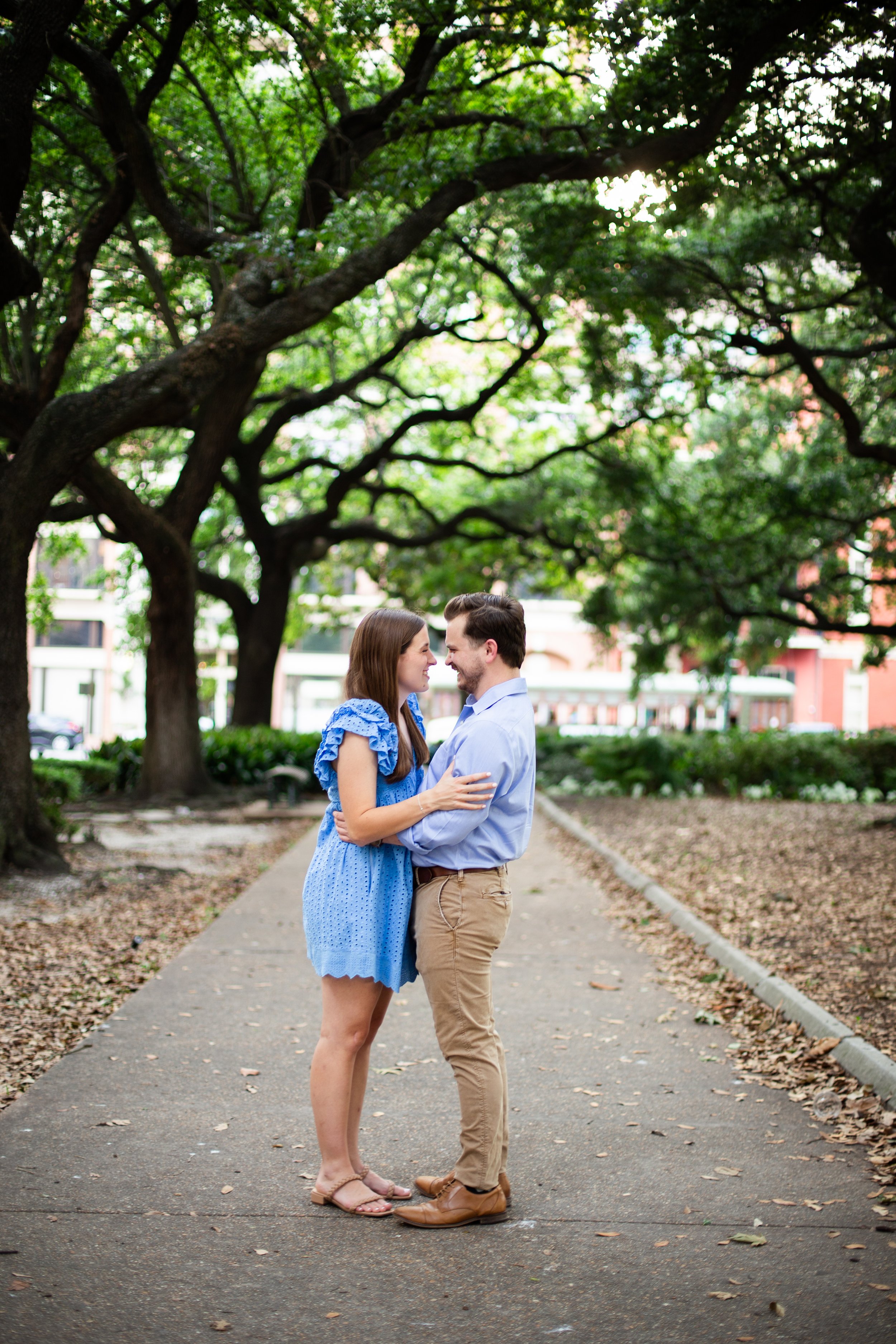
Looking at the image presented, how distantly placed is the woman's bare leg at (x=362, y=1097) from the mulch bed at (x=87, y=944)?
1835 millimetres

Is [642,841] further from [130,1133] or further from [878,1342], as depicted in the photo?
[878,1342]

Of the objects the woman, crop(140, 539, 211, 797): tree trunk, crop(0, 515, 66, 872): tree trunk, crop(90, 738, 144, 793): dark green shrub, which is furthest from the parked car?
the woman

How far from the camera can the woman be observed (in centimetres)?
377

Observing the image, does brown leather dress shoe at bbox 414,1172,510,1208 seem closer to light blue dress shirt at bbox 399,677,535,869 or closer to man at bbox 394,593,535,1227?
man at bbox 394,593,535,1227

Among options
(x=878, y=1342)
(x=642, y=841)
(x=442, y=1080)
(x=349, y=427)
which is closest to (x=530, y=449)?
(x=349, y=427)

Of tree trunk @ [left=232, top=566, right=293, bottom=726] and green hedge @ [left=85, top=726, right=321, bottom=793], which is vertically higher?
tree trunk @ [left=232, top=566, right=293, bottom=726]

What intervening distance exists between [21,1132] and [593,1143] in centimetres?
223

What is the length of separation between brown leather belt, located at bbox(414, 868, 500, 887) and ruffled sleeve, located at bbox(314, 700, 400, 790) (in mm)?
361

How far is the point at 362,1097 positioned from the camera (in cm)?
403

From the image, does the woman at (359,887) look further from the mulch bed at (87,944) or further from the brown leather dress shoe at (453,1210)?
the mulch bed at (87,944)

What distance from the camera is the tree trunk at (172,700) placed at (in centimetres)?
1727

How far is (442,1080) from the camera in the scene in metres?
5.40

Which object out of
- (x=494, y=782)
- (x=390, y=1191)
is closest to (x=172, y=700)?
(x=390, y=1191)

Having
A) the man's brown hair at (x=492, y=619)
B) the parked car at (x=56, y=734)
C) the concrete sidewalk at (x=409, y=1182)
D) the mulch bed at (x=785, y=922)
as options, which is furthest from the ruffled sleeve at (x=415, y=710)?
the parked car at (x=56, y=734)
